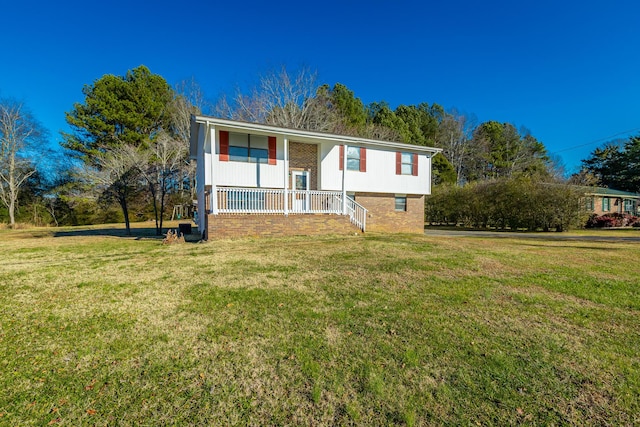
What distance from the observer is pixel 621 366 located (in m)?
2.41

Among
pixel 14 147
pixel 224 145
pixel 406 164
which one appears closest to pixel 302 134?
pixel 224 145

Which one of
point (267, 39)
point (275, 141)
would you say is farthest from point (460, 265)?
point (267, 39)

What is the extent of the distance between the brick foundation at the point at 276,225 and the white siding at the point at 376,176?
110 inches

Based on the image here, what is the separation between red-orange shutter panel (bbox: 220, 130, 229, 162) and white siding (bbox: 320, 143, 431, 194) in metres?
4.42

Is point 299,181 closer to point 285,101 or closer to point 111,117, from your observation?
point 285,101

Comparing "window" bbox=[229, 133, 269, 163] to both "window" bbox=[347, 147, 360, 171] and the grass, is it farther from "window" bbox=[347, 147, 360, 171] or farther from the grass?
the grass

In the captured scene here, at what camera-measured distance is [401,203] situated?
53.2 feet

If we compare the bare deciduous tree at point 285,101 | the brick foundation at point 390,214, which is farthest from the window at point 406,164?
the bare deciduous tree at point 285,101

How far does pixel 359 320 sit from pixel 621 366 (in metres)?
2.24

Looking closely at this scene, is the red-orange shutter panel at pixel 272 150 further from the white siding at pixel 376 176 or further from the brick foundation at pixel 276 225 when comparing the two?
the brick foundation at pixel 276 225

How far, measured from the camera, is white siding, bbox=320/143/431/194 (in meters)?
14.1

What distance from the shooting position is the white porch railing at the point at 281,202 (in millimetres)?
10718

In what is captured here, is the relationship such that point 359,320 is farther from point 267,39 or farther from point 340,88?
point 340,88

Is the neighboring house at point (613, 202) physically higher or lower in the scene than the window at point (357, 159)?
lower
